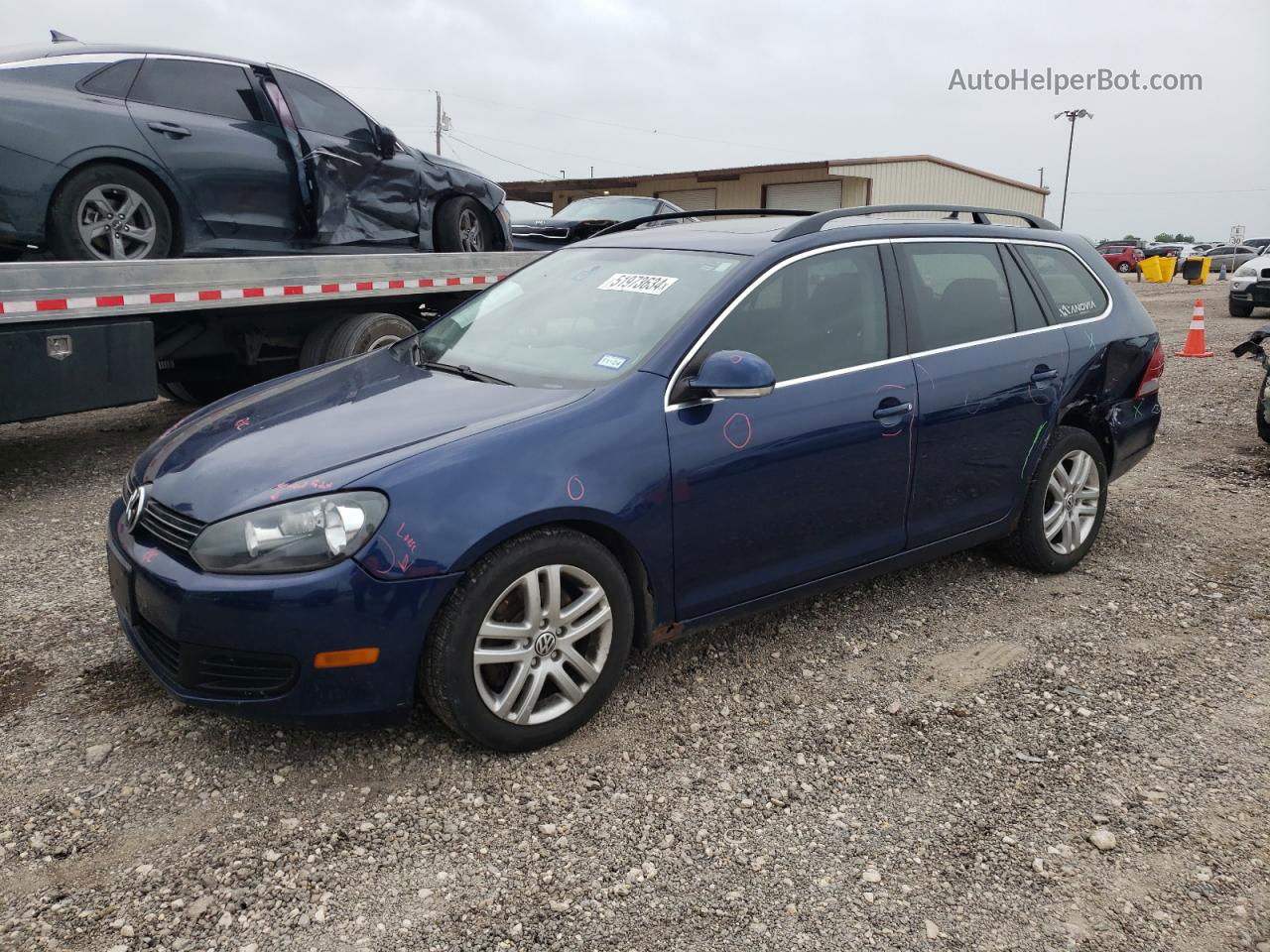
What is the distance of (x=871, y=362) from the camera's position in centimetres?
366

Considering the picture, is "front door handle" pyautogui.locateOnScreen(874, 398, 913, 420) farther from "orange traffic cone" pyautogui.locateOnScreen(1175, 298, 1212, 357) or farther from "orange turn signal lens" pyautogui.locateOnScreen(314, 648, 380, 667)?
"orange traffic cone" pyautogui.locateOnScreen(1175, 298, 1212, 357)

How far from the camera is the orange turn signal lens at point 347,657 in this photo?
8.68 ft

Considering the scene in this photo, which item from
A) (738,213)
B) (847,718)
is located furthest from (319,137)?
(847,718)

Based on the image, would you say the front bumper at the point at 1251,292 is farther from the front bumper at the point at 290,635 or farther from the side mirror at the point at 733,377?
the front bumper at the point at 290,635

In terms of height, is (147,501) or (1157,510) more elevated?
(147,501)

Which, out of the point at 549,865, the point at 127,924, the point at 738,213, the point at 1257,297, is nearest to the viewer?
the point at 127,924

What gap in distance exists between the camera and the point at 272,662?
266 cm

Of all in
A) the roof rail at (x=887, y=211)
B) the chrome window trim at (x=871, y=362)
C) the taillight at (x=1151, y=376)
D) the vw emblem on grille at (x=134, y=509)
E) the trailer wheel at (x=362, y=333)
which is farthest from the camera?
the trailer wheel at (x=362, y=333)

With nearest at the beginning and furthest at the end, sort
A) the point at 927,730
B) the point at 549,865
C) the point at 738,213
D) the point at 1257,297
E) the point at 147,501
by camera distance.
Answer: the point at 549,865, the point at 147,501, the point at 927,730, the point at 738,213, the point at 1257,297

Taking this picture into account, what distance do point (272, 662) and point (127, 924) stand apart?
2.23ft

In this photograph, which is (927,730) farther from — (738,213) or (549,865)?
(738,213)

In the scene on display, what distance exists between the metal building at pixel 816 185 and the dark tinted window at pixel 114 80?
25.4 metres

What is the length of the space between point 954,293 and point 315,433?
8.43 ft

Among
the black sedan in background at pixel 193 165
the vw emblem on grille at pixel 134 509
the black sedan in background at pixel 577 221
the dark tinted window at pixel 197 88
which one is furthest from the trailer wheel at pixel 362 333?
the vw emblem on grille at pixel 134 509
